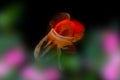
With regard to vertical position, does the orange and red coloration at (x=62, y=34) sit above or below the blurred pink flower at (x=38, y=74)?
above

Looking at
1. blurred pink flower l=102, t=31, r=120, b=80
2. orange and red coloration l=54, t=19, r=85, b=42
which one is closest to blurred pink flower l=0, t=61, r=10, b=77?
orange and red coloration l=54, t=19, r=85, b=42

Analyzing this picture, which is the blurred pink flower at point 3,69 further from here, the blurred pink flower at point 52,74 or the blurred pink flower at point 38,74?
the blurred pink flower at point 52,74

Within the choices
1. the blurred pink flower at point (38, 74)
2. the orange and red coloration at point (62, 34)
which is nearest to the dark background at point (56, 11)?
the orange and red coloration at point (62, 34)

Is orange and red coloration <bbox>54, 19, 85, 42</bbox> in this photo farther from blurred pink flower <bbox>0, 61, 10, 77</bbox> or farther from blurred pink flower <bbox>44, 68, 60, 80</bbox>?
blurred pink flower <bbox>0, 61, 10, 77</bbox>

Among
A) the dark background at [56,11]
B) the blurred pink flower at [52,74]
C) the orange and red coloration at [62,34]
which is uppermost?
the dark background at [56,11]

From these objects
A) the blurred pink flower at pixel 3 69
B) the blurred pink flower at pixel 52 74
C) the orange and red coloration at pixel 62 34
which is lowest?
the blurred pink flower at pixel 52 74

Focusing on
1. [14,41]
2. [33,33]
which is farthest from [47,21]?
[14,41]

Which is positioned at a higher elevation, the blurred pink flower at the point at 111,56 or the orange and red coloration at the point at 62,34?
the orange and red coloration at the point at 62,34

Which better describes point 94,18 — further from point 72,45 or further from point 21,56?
point 21,56

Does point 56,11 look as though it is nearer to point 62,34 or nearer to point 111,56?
point 62,34

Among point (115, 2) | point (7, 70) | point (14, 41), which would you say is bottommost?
point (7, 70)

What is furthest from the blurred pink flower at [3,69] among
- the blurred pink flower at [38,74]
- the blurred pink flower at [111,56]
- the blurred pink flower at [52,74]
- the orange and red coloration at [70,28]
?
the blurred pink flower at [111,56]
